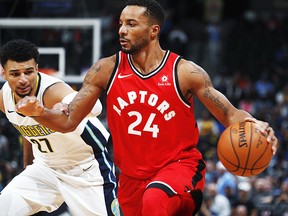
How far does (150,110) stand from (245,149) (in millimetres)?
761

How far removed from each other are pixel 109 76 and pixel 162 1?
16141 millimetres

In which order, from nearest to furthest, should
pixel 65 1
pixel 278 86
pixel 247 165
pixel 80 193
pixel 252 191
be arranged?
pixel 247 165 < pixel 80 193 < pixel 252 191 < pixel 65 1 < pixel 278 86

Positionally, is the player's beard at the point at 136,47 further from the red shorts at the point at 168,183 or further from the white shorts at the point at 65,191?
the white shorts at the point at 65,191

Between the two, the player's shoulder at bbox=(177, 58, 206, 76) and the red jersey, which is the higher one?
the player's shoulder at bbox=(177, 58, 206, 76)

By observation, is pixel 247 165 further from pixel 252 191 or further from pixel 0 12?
Answer: pixel 0 12

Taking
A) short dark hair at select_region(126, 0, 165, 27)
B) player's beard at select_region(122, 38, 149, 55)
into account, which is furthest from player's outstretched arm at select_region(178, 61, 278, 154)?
short dark hair at select_region(126, 0, 165, 27)

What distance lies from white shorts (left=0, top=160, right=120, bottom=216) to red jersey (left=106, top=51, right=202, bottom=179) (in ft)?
2.28

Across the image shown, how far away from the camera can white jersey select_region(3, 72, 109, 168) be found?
20.5 ft

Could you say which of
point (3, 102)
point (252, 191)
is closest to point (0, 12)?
point (252, 191)

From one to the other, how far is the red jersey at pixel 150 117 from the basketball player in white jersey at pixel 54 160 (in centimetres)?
57

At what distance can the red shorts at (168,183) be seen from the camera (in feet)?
18.1

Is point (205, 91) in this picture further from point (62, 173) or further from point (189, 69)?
point (62, 173)

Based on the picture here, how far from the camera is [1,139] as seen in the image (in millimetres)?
13461

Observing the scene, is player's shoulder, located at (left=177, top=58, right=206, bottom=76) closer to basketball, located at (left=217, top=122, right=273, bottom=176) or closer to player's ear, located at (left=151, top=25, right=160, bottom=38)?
player's ear, located at (left=151, top=25, right=160, bottom=38)
